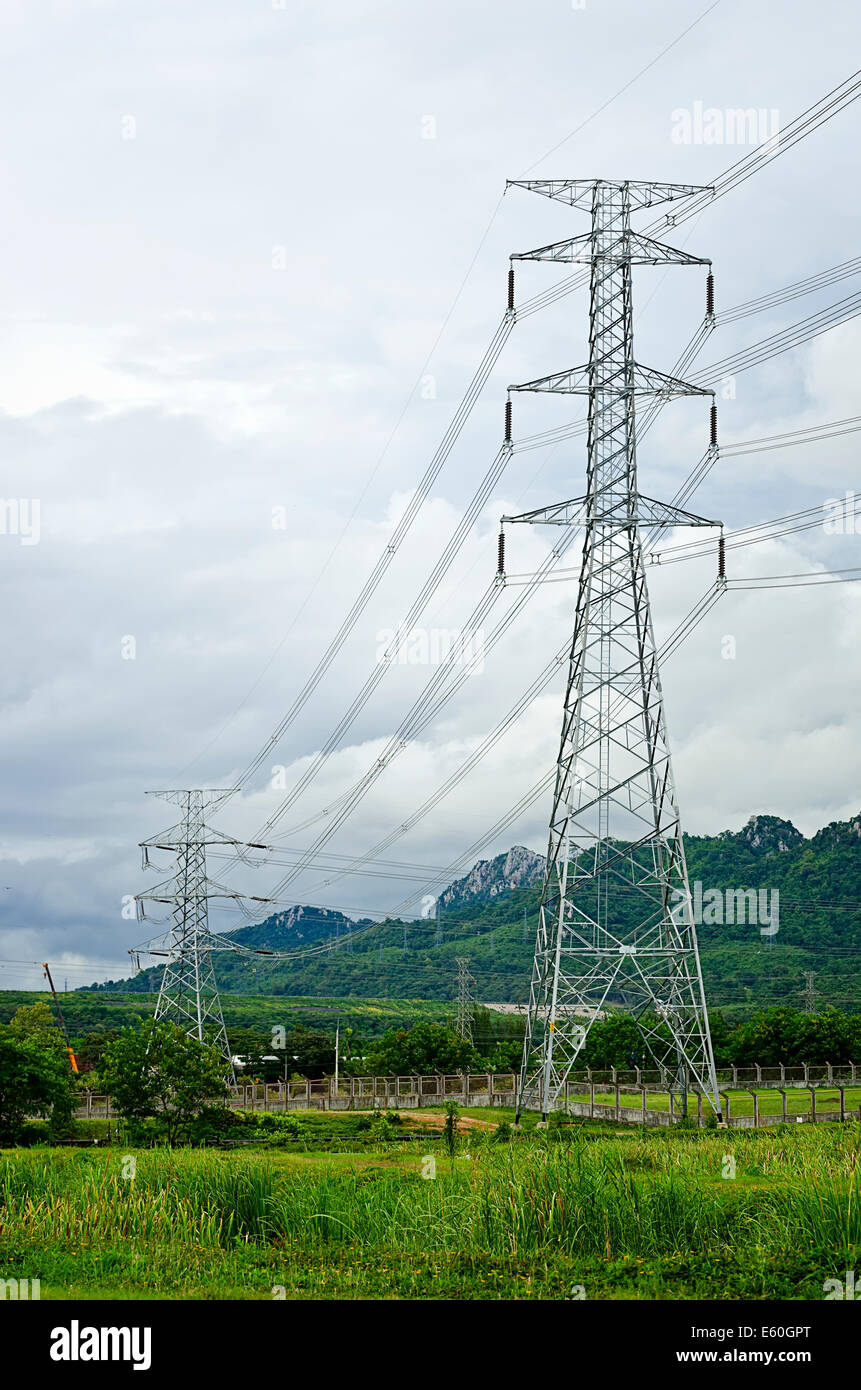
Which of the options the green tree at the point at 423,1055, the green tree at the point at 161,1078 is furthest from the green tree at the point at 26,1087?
the green tree at the point at 423,1055

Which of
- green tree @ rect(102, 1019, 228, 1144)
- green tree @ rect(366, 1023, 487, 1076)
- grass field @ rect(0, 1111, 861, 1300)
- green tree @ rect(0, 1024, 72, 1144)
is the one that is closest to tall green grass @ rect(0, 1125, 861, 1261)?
grass field @ rect(0, 1111, 861, 1300)

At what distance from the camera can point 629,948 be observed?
38.2 metres

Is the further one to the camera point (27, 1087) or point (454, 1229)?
point (27, 1087)

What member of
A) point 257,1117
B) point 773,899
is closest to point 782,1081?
point 257,1117

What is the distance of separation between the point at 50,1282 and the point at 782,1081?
162ft

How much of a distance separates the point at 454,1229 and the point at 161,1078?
2648cm

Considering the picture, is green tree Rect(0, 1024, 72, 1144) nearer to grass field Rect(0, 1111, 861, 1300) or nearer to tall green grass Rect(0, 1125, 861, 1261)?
tall green grass Rect(0, 1125, 861, 1261)

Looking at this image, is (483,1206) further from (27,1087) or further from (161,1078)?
(27,1087)

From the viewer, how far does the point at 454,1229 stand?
18547 millimetres

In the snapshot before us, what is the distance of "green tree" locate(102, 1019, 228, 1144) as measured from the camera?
1660 inches

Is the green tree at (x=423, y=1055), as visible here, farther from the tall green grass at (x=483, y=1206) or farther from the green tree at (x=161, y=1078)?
the tall green grass at (x=483, y=1206)

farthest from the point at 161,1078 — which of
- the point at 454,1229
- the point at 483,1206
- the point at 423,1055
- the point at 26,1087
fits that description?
the point at 423,1055

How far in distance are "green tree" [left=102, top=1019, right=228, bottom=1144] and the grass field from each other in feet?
60.9
